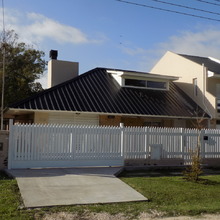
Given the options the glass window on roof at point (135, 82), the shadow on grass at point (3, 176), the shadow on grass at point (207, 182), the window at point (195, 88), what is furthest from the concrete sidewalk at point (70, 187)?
the window at point (195, 88)

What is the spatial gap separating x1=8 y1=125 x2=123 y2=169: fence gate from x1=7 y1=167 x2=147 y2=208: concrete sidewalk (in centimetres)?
49

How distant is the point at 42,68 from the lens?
2725 centimetres

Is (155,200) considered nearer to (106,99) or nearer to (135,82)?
(106,99)

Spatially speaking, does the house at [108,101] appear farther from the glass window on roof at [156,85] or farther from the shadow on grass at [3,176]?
the shadow on grass at [3,176]

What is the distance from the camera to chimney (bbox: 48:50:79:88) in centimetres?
2096

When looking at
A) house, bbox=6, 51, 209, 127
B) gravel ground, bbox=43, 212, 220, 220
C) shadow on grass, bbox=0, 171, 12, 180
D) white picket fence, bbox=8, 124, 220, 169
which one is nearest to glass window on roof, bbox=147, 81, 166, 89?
house, bbox=6, 51, 209, 127

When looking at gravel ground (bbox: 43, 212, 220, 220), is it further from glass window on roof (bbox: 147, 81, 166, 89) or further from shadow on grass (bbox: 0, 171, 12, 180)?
glass window on roof (bbox: 147, 81, 166, 89)

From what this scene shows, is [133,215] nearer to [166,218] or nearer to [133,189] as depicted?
[166,218]

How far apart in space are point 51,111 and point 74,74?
22.1ft

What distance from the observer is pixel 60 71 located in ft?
69.6

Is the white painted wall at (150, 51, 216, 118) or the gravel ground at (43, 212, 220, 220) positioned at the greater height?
the white painted wall at (150, 51, 216, 118)

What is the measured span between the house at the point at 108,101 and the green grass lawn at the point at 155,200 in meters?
6.87

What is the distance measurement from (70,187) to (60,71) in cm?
1378

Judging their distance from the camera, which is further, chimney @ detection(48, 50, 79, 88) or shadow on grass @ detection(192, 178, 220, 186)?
chimney @ detection(48, 50, 79, 88)
